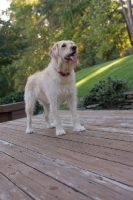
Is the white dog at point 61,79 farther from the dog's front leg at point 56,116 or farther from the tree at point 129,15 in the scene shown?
the tree at point 129,15

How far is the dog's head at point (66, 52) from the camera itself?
351 centimetres

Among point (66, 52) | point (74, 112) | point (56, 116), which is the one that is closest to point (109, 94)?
point (74, 112)

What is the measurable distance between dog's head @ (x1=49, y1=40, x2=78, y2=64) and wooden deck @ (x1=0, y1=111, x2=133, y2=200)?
1018mm

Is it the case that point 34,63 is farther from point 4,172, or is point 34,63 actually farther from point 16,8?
point 4,172

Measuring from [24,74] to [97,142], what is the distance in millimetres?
27052

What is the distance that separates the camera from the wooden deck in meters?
1.73

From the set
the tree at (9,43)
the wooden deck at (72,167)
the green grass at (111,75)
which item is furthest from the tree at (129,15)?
the wooden deck at (72,167)

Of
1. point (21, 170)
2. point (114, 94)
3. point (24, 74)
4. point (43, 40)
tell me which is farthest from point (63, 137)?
point (43, 40)

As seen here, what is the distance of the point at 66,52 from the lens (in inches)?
140

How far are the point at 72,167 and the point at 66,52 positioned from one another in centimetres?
178

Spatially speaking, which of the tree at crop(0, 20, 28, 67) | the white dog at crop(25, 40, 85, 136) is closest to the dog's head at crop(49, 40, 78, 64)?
the white dog at crop(25, 40, 85, 136)

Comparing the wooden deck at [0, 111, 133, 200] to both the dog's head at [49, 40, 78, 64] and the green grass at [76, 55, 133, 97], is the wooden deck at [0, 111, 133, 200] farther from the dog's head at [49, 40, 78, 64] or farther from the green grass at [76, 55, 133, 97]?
the green grass at [76, 55, 133, 97]

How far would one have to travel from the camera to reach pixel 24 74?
29.3 metres

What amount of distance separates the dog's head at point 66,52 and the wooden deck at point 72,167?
102cm
